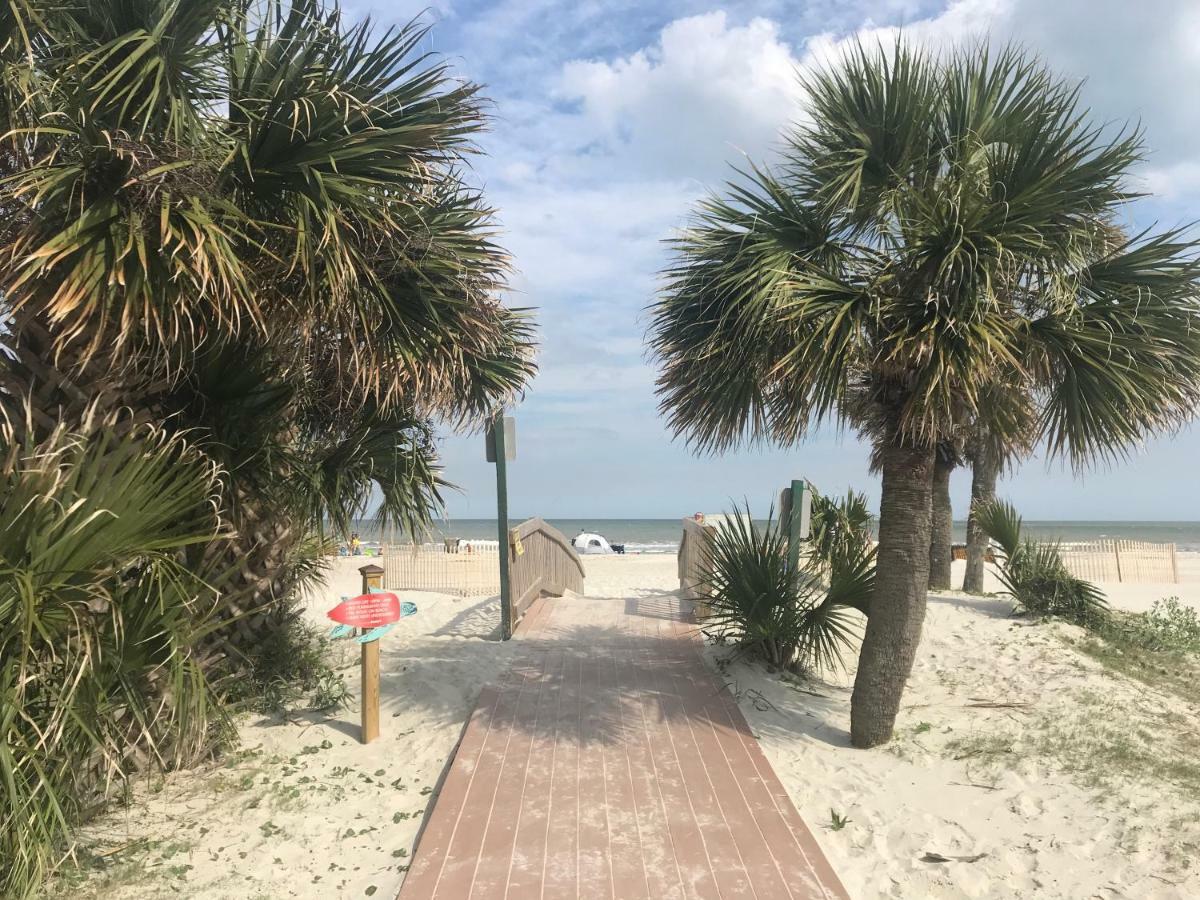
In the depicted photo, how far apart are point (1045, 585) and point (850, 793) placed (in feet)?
18.3

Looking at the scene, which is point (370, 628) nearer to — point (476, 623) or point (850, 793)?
point (850, 793)

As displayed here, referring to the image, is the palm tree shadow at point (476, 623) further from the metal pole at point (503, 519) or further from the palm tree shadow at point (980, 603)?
the palm tree shadow at point (980, 603)

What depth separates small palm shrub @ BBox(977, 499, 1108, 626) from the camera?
9.06m

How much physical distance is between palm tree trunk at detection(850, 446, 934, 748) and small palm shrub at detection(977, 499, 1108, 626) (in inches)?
174

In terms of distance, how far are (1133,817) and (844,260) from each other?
152 inches

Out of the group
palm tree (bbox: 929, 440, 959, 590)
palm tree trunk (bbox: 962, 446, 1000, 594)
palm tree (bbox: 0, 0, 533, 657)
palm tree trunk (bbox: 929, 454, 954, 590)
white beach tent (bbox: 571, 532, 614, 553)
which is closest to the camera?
palm tree (bbox: 0, 0, 533, 657)

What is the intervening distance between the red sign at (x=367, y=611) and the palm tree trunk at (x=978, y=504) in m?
8.82

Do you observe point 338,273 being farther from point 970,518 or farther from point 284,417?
point 970,518

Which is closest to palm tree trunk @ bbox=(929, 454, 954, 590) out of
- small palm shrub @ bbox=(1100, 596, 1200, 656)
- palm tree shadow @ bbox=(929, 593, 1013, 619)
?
palm tree shadow @ bbox=(929, 593, 1013, 619)

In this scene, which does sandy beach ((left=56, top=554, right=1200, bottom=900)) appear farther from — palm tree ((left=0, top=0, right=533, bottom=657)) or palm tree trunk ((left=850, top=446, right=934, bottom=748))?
palm tree ((left=0, top=0, right=533, bottom=657))

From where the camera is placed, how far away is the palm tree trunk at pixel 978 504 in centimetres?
1185

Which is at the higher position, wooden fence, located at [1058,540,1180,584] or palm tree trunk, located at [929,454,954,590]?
palm tree trunk, located at [929,454,954,590]

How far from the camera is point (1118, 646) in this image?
27.4 feet

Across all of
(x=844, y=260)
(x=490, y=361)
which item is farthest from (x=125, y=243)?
(x=844, y=260)
